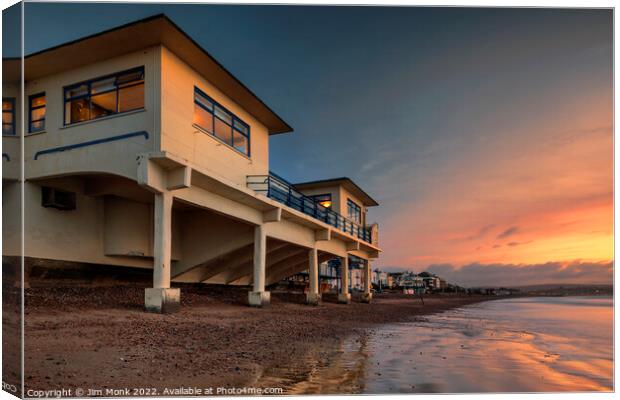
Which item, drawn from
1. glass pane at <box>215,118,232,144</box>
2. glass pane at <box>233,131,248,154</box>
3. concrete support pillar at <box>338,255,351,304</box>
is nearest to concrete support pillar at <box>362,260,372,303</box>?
concrete support pillar at <box>338,255,351,304</box>

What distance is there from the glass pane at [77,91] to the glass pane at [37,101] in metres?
0.72

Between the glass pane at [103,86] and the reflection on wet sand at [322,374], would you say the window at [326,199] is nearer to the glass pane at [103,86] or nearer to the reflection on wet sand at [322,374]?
the glass pane at [103,86]

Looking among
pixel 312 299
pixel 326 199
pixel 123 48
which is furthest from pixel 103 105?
pixel 326 199

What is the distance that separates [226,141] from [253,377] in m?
11.5

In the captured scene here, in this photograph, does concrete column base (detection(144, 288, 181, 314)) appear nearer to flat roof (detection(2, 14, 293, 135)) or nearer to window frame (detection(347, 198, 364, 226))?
flat roof (detection(2, 14, 293, 135))

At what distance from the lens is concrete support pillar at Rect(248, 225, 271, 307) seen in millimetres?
17969

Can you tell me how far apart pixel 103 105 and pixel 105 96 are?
258 millimetres

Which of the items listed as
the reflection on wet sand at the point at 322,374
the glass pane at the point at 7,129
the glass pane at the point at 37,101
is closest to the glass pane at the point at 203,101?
the glass pane at the point at 37,101

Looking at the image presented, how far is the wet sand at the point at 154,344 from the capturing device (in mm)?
7027

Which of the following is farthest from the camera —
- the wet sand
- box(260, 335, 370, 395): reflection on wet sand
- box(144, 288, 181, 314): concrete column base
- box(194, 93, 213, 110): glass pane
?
box(194, 93, 213, 110): glass pane

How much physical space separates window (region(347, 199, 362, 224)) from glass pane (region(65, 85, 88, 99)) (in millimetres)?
21631

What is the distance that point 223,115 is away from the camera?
1758cm

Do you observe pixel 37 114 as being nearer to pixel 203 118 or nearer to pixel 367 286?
pixel 203 118

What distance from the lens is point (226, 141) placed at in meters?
17.8
